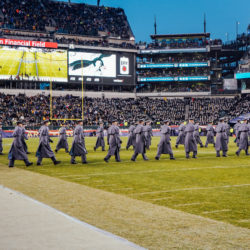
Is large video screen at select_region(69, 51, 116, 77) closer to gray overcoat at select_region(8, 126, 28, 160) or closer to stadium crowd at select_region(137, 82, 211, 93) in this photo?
stadium crowd at select_region(137, 82, 211, 93)

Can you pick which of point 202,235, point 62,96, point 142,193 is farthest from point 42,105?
point 202,235

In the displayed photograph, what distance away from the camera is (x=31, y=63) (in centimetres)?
5747

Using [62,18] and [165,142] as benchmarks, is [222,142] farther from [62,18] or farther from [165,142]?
[62,18]

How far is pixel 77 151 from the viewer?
17.4 metres

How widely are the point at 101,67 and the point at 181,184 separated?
5488 cm

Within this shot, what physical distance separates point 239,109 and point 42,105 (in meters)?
27.4

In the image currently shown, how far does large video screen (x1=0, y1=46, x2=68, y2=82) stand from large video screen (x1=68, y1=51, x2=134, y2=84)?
226 centimetres

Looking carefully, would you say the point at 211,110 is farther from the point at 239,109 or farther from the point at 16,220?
the point at 16,220

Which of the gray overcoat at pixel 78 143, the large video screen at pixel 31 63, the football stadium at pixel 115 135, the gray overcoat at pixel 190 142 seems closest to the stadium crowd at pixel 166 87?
the football stadium at pixel 115 135

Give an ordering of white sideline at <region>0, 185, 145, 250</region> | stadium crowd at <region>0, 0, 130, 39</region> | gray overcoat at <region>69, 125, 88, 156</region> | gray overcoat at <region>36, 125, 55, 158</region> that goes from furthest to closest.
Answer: stadium crowd at <region>0, 0, 130, 39</region> → gray overcoat at <region>69, 125, 88, 156</region> → gray overcoat at <region>36, 125, 55, 158</region> → white sideline at <region>0, 185, 145, 250</region>

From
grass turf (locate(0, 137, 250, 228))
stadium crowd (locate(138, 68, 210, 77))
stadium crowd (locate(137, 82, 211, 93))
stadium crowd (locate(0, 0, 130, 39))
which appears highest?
stadium crowd (locate(0, 0, 130, 39))

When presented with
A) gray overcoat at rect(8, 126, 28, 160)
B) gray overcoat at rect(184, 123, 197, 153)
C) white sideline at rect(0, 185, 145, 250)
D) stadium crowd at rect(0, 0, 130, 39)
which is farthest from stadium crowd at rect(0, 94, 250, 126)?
white sideline at rect(0, 185, 145, 250)

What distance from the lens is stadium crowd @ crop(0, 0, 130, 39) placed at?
63375mm

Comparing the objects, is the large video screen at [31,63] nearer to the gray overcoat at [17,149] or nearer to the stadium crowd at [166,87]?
the stadium crowd at [166,87]
